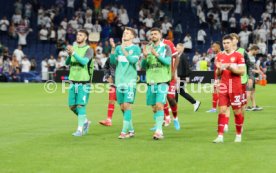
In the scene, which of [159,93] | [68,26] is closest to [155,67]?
[159,93]

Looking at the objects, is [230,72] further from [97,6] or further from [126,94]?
[97,6]

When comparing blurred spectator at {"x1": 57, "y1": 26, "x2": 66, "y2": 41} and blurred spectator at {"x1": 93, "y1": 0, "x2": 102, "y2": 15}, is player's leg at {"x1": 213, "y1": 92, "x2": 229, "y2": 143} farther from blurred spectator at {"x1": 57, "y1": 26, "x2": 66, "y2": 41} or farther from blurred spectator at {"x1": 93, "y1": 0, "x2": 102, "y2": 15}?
blurred spectator at {"x1": 93, "y1": 0, "x2": 102, "y2": 15}

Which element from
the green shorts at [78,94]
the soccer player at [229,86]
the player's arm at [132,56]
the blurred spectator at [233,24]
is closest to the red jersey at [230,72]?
the soccer player at [229,86]

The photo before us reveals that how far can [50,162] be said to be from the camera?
10.5m

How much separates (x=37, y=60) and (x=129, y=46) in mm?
31122

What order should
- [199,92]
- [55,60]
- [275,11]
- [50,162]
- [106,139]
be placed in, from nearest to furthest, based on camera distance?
[50,162] → [106,139] → [199,92] → [55,60] → [275,11]

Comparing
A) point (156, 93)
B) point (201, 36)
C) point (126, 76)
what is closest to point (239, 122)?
point (156, 93)

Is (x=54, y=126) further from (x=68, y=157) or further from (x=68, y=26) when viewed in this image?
(x=68, y=26)

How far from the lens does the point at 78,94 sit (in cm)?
1395

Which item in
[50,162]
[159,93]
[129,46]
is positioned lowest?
[50,162]

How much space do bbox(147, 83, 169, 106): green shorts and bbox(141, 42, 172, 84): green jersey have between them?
10cm

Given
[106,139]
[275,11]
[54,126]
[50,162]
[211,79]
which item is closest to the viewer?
[50,162]

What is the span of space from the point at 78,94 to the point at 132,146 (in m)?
2.16

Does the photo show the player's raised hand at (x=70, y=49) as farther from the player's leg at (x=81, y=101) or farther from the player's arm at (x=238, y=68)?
the player's arm at (x=238, y=68)
